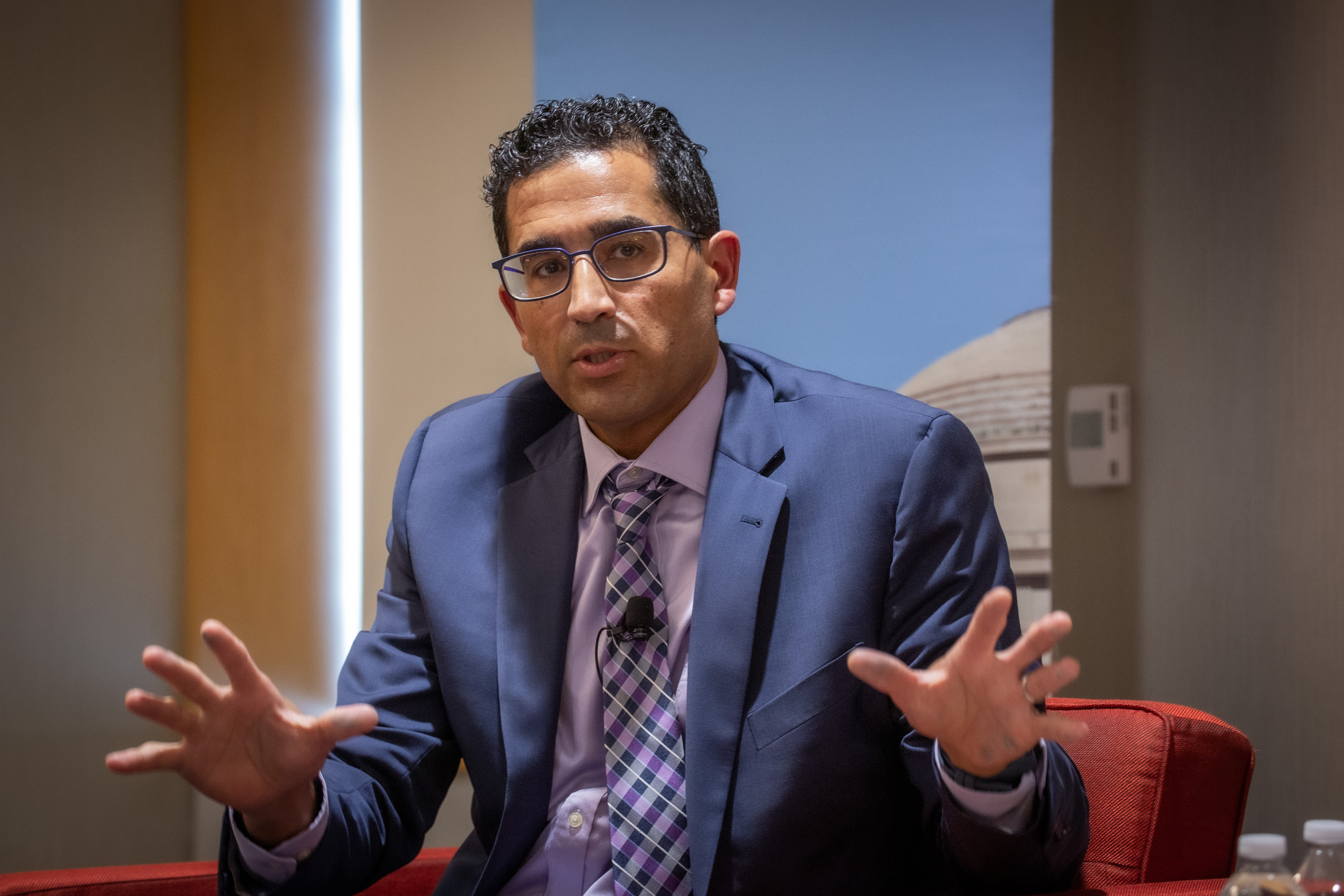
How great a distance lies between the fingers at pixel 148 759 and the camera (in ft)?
3.41

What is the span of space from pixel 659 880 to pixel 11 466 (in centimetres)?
170

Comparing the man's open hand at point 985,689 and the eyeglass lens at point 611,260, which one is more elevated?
the eyeglass lens at point 611,260

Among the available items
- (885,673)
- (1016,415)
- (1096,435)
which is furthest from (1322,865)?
(1096,435)

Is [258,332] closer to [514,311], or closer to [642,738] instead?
[514,311]

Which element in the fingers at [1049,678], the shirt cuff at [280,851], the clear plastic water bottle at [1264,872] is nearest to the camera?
the clear plastic water bottle at [1264,872]

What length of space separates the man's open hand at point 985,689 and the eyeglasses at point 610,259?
2.30 ft

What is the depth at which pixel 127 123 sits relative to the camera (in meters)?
2.49

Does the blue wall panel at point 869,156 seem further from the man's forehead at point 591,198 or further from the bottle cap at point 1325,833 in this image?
the bottle cap at point 1325,833

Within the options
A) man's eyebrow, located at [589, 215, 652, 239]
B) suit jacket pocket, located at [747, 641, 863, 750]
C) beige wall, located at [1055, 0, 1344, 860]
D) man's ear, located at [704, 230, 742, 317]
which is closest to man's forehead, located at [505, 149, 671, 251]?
man's eyebrow, located at [589, 215, 652, 239]

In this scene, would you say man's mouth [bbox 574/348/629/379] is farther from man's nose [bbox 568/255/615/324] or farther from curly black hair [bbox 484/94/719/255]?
curly black hair [bbox 484/94/719/255]

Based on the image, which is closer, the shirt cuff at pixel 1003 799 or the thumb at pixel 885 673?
the thumb at pixel 885 673

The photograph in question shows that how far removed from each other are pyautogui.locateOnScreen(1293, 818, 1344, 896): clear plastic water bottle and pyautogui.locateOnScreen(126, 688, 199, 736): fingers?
3.48ft

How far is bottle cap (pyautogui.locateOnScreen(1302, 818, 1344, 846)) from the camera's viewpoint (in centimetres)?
93

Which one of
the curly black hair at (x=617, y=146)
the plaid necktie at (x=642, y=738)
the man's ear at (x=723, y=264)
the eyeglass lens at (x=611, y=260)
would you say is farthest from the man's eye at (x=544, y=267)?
the plaid necktie at (x=642, y=738)
